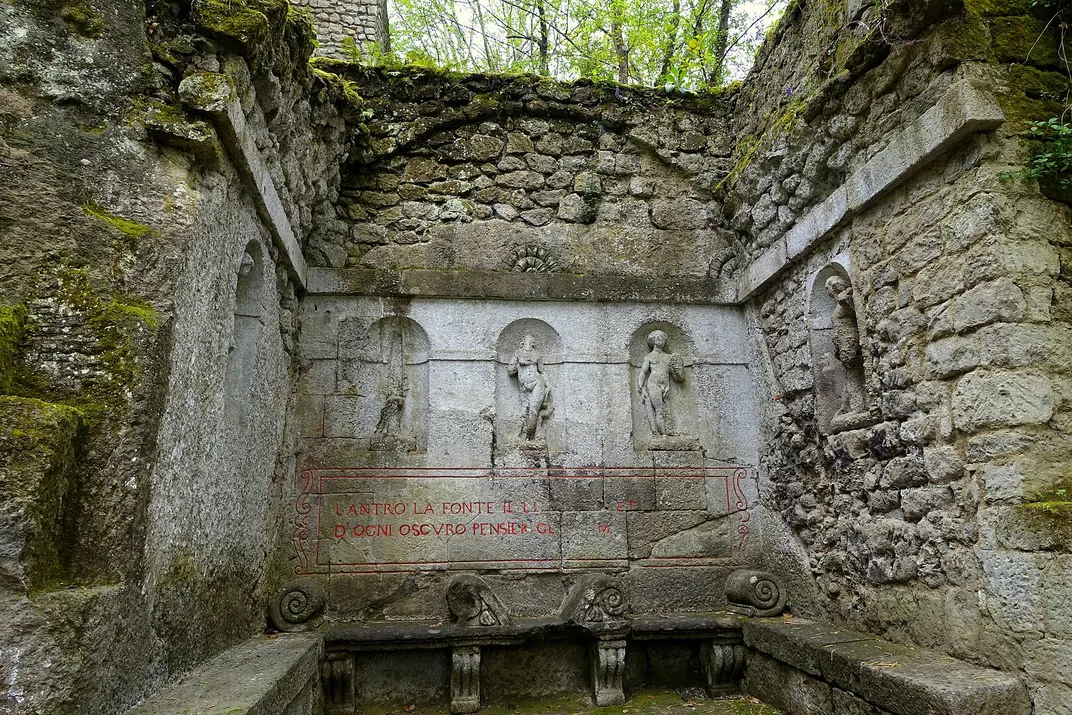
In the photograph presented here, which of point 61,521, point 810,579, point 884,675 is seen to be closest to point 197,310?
point 61,521

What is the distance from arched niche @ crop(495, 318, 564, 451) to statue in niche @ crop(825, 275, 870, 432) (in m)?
2.23

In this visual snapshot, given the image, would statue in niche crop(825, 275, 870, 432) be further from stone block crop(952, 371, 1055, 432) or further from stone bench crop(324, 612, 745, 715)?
stone bench crop(324, 612, 745, 715)

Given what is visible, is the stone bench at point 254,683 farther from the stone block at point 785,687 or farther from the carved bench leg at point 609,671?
the stone block at point 785,687

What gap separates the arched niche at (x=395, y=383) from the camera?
18.9ft

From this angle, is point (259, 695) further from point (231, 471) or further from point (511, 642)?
point (511, 642)

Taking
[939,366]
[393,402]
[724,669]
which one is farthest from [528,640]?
[939,366]

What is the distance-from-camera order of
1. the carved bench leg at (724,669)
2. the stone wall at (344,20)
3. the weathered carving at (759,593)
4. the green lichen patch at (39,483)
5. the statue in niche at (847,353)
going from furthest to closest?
the stone wall at (344,20) < the weathered carving at (759,593) < the carved bench leg at (724,669) < the statue in niche at (847,353) < the green lichen patch at (39,483)

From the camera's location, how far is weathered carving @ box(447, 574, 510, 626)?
4.94 m

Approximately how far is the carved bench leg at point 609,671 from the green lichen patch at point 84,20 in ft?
15.1

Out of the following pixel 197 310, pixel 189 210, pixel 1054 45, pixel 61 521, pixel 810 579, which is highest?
pixel 1054 45

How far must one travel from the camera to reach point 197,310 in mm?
3355

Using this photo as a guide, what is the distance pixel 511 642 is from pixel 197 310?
3.08m

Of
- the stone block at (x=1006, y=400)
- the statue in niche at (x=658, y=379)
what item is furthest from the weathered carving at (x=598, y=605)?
the stone block at (x=1006, y=400)

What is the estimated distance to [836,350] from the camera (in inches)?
185
